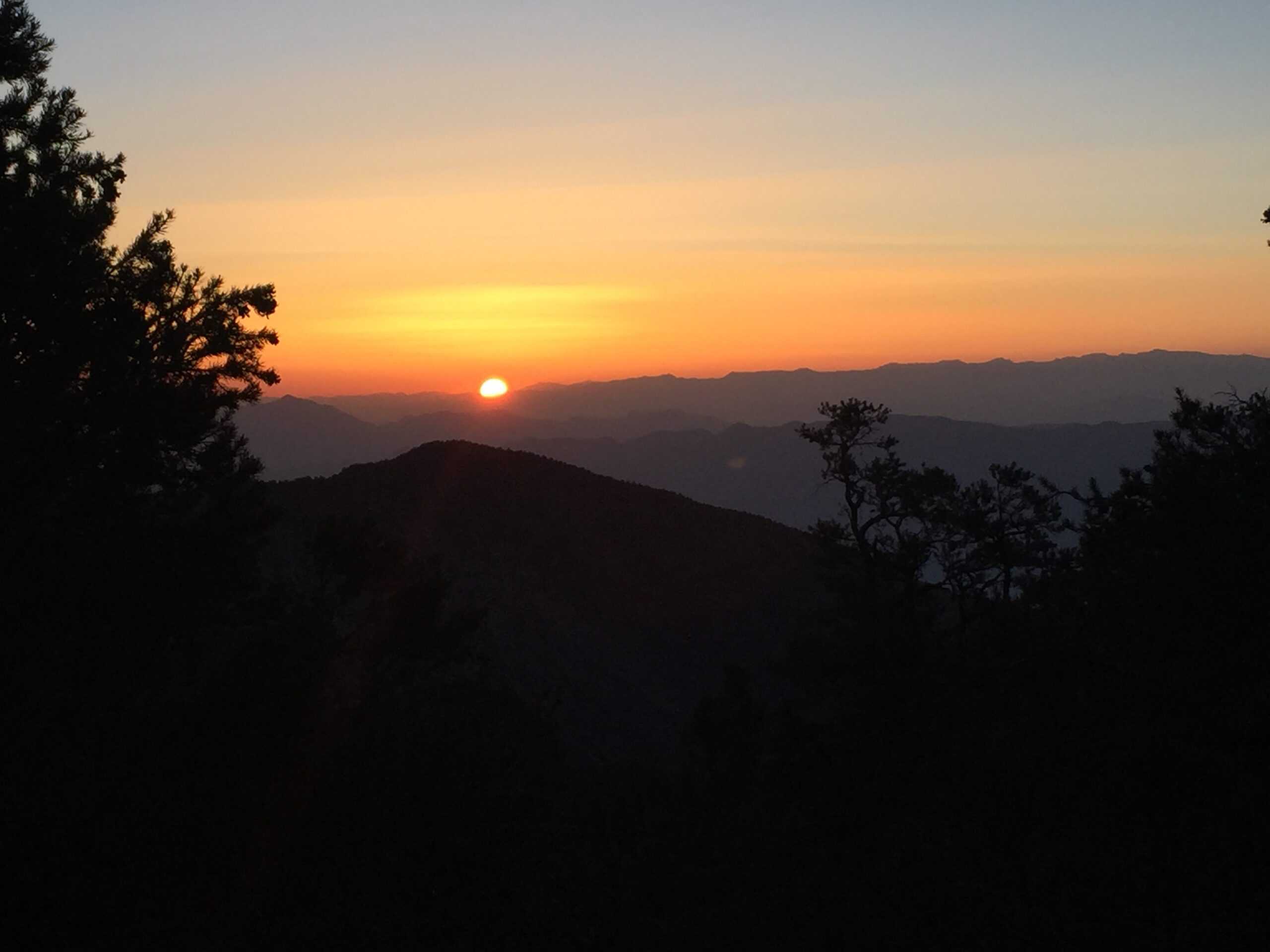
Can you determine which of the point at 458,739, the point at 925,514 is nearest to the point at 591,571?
the point at 925,514

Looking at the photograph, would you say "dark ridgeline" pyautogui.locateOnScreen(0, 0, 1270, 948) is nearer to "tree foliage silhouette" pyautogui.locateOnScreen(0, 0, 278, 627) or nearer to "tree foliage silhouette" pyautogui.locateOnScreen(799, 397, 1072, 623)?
"tree foliage silhouette" pyautogui.locateOnScreen(0, 0, 278, 627)

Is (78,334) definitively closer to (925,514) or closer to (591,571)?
(925,514)

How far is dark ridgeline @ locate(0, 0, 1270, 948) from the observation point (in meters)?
8.98

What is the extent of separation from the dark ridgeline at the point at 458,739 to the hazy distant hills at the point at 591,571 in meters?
16.4

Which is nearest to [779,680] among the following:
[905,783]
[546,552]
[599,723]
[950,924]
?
[599,723]

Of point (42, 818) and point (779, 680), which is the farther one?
point (779, 680)

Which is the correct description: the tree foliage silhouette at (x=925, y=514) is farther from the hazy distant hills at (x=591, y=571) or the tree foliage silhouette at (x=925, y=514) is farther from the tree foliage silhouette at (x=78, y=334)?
the tree foliage silhouette at (x=78, y=334)

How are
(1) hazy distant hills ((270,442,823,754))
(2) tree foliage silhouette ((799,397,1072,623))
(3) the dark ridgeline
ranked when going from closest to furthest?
(3) the dark ridgeline → (2) tree foliage silhouette ((799,397,1072,623)) → (1) hazy distant hills ((270,442,823,754))

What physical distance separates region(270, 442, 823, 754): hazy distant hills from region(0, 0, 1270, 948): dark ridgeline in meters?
16.4

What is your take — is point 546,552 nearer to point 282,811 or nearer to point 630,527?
point 630,527

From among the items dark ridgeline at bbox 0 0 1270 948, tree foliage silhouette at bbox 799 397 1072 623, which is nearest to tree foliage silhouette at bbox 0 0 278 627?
dark ridgeline at bbox 0 0 1270 948

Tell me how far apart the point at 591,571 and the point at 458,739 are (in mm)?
29557

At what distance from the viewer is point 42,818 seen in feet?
26.8

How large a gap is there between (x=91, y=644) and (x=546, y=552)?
3118 cm
